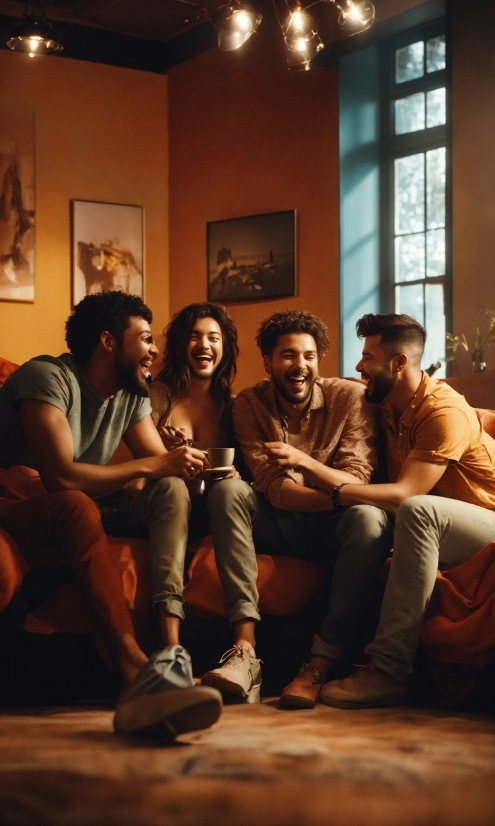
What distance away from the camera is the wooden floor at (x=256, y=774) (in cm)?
179

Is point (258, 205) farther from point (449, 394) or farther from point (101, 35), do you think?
point (449, 394)

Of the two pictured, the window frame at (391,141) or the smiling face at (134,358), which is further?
the window frame at (391,141)

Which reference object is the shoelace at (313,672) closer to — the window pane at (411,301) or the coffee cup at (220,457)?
the coffee cup at (220,457)

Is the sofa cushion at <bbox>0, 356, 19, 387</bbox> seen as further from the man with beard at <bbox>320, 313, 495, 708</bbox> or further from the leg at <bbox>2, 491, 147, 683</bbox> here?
the man with beard at <bbox>320, 313, 495, 708</bbox>

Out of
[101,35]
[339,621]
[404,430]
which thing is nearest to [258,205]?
[101,35]

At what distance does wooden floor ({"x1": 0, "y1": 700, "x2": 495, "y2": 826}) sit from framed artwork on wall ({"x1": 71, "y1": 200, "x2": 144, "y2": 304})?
5540 millimetres

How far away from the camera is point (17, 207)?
24.3 feet

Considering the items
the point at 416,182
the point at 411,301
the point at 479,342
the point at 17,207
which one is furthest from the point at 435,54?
the point at 17,207

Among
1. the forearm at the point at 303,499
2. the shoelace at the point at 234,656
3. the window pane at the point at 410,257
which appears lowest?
the shoelace at the point at 234,656

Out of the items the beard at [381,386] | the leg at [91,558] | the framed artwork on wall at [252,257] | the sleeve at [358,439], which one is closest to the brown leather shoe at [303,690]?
the leg at [91,558]

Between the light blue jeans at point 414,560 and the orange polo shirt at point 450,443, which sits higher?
the orange polo shirt at point 450,443

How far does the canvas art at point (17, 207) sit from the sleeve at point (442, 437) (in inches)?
200

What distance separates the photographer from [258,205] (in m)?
7.38

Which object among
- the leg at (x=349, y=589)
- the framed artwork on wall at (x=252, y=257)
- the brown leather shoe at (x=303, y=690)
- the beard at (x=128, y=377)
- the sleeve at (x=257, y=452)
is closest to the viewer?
the brown leather shoe at (x=303, y=690)
